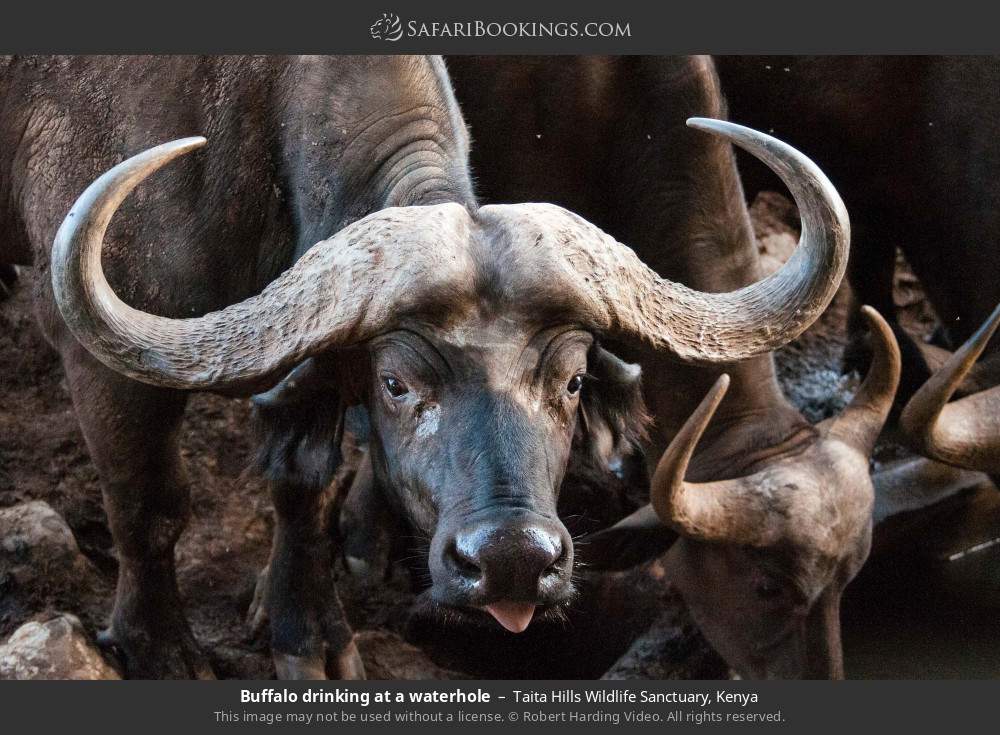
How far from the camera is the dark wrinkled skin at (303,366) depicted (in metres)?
3.98

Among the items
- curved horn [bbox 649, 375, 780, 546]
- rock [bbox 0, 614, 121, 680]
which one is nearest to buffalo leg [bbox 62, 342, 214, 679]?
rock [bbox 0, 614, 121, 680]

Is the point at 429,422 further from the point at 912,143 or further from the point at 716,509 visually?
the point at 912,143

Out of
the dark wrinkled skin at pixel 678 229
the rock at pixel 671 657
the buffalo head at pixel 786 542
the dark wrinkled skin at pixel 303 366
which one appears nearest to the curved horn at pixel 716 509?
the buffalo head at pixel 786 542

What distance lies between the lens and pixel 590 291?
4.12 m

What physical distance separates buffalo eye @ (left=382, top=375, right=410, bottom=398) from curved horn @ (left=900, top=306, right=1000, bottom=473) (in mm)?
2309

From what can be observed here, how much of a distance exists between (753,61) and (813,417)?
6.81 feet

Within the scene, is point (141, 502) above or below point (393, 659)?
above

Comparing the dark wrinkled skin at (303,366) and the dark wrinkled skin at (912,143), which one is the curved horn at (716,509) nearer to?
the dark wrinkled skin at (303,366)

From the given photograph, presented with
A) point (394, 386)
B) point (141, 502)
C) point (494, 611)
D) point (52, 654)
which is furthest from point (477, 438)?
point (52, 654)

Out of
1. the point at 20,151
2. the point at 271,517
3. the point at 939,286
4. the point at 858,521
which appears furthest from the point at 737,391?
the point at 20,151

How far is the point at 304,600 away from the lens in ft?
18.5

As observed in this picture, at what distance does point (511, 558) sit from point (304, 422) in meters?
1.07

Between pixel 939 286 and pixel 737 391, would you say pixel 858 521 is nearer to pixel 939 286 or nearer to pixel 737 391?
pixel 737 391

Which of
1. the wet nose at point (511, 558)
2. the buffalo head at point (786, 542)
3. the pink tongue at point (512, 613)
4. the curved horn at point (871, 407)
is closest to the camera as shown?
the wet nose at point (511, 558)
